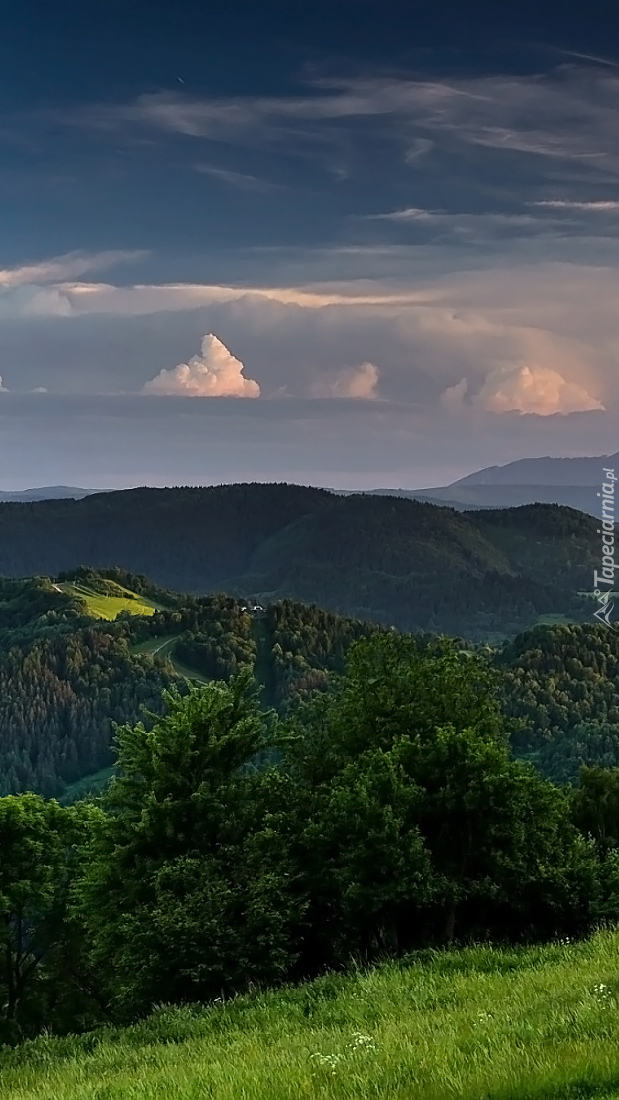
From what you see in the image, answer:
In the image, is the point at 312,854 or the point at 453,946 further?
the point at 312,854

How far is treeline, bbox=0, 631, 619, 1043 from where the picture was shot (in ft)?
107

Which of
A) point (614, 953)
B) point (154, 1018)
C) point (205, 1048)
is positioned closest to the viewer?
point (205, 1048)

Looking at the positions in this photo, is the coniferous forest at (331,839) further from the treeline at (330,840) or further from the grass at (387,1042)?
the grass at (387,1042)

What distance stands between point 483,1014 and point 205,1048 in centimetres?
606

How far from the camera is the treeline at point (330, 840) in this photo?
107 ft

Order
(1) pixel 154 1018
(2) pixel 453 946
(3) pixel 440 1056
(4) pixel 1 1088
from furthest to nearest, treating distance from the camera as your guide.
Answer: (2) pixel 453 946, (1) pixel 154 1018, (4) pixel 1 1088, (3) pixel 440 1056

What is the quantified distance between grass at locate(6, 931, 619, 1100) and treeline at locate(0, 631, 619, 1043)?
21.5 ft

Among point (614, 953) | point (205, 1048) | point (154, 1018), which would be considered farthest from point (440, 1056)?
point (154, 1018)

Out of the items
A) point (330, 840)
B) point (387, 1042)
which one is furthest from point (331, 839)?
point (387, 1042)

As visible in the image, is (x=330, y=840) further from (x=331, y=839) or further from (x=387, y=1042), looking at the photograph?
(x=387, y=1042)

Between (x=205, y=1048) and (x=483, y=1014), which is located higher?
(x=483, y=1014)

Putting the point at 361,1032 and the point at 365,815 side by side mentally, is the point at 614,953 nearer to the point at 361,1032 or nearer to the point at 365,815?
the point at 361,1032

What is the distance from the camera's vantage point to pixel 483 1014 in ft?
53.2

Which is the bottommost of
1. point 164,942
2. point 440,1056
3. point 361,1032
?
point 164,942
